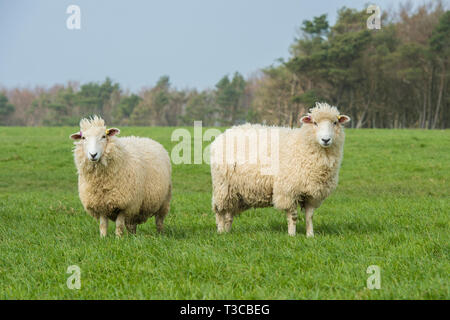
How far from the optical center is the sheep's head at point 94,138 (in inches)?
248

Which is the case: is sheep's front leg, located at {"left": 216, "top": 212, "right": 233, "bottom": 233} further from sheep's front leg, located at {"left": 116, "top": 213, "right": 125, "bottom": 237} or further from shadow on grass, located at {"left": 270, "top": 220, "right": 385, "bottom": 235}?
sheep's front leg, located at {"left": 116, "top": 213, "right": 125, "bottom": 237}

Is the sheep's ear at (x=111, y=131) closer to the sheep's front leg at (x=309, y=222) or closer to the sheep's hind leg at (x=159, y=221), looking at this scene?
the sheep's hind leg at (x=159, y=221)

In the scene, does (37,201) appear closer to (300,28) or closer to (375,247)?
(375,247)

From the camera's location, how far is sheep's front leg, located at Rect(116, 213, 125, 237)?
262 inches

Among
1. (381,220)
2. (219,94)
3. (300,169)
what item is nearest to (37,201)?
(300,169)

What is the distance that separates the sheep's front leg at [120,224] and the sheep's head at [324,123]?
2.94m

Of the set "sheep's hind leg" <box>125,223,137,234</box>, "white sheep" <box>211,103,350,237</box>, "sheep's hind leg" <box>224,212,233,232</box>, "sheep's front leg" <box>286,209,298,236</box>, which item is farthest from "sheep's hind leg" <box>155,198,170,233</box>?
"sheep's front leg" <box>286,209,298,236</box>

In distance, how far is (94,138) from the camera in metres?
6.39

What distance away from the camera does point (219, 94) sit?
2598 inches

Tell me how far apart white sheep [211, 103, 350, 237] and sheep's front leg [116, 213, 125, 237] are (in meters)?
1.58

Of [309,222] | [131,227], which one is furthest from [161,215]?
[309,222]

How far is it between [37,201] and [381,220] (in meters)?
7.13

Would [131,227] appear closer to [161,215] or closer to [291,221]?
[161,215]
